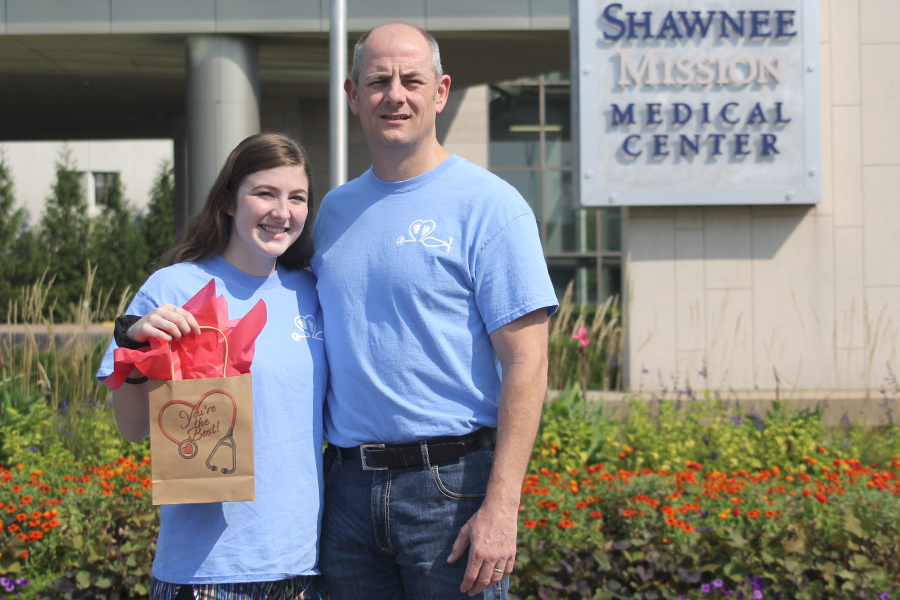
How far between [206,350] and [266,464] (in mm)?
335

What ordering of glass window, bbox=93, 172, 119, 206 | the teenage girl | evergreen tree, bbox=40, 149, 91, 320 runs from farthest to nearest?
glass window, bbox=93, 172, 119, 206 → evergreen tree, bbox=40, 149, 91, 320 → the teenage girl

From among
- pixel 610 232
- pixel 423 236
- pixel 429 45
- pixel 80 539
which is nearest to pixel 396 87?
pixel 429 45

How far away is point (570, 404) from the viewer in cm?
501

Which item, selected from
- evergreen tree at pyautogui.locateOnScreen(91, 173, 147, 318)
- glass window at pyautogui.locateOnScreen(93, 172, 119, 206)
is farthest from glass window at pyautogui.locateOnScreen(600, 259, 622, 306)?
glass window at pyautogui.locateOnScreen(93, 172, 119, 206)

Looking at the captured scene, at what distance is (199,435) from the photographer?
72.2 inches

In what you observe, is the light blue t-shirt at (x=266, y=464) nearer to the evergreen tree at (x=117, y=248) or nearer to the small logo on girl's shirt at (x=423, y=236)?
the small logo on girl's shirt at (x=423, y=236)

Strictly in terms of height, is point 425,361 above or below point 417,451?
above

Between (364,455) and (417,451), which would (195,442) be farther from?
(417,451)

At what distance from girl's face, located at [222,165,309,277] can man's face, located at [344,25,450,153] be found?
0.26 metres

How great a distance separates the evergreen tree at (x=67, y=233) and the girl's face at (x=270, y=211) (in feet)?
69.7

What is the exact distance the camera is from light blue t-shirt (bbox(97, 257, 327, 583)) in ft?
6.37

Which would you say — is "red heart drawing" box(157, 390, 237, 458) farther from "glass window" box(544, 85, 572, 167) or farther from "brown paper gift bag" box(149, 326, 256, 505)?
"glass window" box(544, 85, 572, 167)

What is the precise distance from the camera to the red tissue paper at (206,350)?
6.02 feet

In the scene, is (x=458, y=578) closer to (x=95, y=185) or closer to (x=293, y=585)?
(x=293, y=585)
